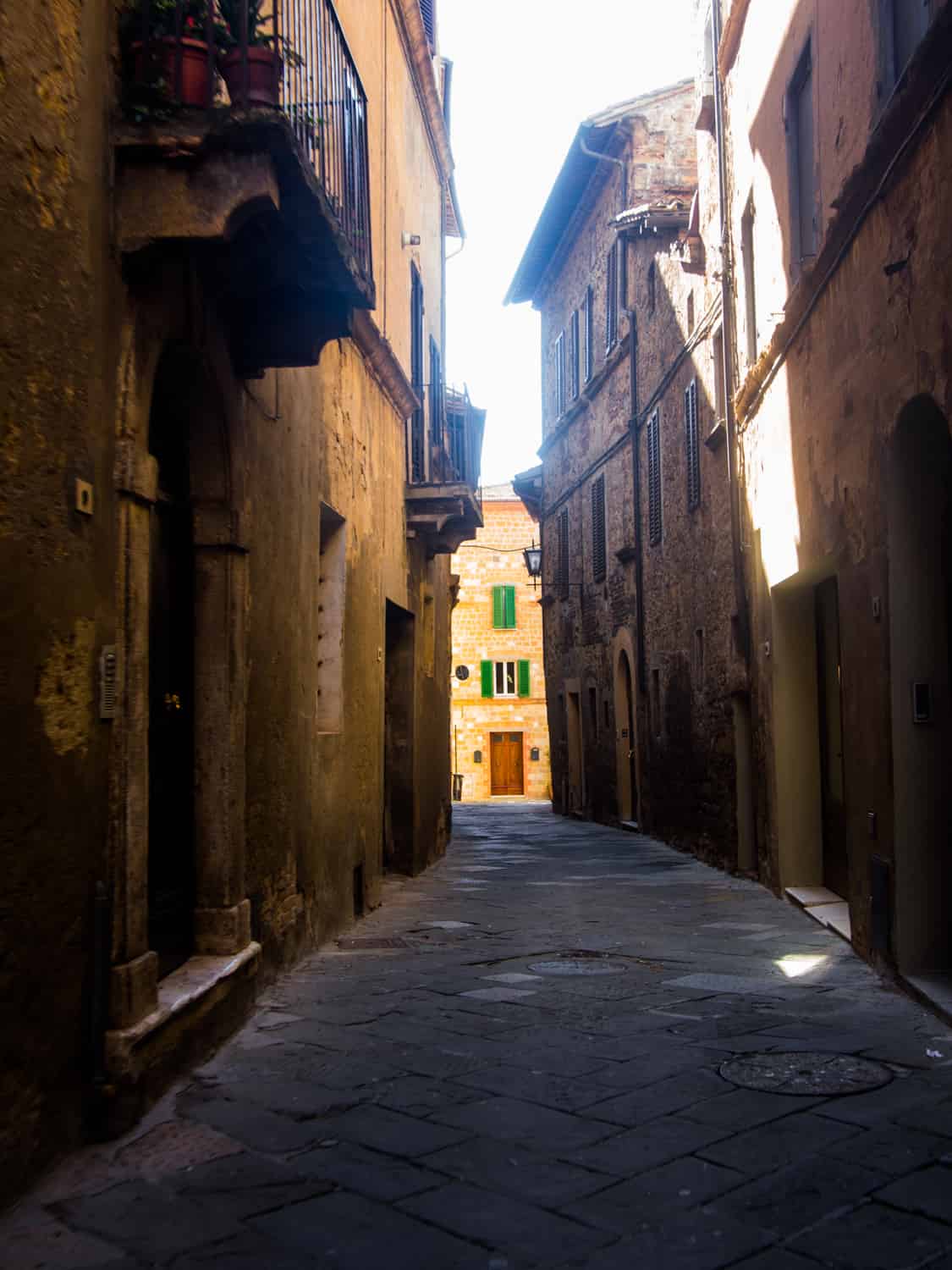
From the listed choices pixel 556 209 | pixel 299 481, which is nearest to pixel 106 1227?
pixel 299 481

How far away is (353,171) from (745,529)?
16.7 ft

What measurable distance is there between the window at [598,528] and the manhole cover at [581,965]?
1417 cm

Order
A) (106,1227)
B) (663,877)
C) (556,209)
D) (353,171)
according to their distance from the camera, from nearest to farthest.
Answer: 1. (106,1227)
2. (353,171)
3. (663,877)
4. (556,209)

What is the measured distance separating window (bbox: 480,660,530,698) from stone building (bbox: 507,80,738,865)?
10.8m

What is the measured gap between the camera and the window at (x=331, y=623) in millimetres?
8547

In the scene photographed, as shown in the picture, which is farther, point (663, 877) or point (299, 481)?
point (663, 877)

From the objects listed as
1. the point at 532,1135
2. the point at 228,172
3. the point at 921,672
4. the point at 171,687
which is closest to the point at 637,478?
the point at 921,672

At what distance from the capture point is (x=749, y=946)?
25.1 ft

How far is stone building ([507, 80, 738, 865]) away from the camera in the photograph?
13484 millimetres

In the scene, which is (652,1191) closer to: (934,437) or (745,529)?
(934,437)

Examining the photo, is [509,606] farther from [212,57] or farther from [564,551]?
[212,57]

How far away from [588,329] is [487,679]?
17628 mm

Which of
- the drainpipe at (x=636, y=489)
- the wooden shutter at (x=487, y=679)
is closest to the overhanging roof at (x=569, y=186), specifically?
the drainpipe at (x=636, y=489)

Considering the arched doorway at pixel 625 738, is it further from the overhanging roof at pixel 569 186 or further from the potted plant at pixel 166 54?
the potted plant at pixel 166 54
